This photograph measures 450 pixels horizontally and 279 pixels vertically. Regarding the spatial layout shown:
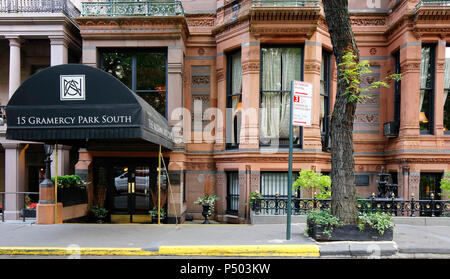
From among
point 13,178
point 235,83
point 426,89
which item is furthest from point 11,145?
point 426,89

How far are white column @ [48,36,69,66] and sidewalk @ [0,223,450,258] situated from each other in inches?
292

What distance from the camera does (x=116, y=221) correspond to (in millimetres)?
12344

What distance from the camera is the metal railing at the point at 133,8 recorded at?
1240cm

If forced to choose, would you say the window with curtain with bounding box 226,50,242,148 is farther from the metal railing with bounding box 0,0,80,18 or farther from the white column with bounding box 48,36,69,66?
the metal railing with bounding box 0,0,80,18

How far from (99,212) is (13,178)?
472 cm

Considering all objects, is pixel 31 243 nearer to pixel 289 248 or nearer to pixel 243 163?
pixel 289 248

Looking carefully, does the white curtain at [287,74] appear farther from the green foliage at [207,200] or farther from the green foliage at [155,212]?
the green foliage at [155,212]

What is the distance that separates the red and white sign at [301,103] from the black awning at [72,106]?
377 cm

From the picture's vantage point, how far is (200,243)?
724cm

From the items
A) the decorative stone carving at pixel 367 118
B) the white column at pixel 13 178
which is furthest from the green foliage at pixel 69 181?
the decorative stone carving at pixel 367 118

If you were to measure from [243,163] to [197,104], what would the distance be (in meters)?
3.56

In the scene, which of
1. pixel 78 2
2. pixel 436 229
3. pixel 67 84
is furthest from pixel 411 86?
pixel 78 2

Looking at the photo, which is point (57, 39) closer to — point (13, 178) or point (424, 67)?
point (13, 178)

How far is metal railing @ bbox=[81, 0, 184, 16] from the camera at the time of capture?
488 inches
